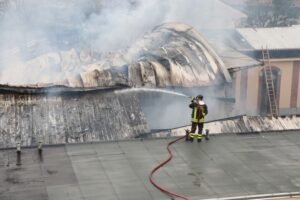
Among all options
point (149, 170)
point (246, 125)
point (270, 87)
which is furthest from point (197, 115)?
point (270, 87)

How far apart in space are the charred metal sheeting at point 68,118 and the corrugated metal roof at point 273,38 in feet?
58.3

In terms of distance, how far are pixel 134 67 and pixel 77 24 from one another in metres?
9.90


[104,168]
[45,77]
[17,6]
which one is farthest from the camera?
[17,6]

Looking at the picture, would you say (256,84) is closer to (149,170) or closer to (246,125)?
(246,125)

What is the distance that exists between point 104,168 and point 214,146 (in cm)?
345

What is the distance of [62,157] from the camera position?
1283 cm

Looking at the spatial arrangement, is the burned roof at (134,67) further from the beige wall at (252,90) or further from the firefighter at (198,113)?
the beige wall at (252,90)

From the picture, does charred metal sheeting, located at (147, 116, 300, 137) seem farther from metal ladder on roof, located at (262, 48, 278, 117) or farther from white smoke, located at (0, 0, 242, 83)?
metal ladder on roof, located at (262, 48, 278, 117)

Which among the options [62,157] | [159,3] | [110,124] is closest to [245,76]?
[159,3]

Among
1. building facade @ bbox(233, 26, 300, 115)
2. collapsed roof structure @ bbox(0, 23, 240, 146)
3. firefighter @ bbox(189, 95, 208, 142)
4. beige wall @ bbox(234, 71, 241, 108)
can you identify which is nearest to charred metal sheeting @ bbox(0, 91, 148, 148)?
collapsed roof structure @ bbox(0, 23, 240, 146)

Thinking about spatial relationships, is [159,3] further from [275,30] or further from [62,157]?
[62,157]

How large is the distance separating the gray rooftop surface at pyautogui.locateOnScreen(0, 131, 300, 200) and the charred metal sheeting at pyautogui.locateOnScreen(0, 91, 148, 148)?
215cm

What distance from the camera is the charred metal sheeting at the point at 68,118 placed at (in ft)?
51.9

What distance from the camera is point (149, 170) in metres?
A: 12.1
